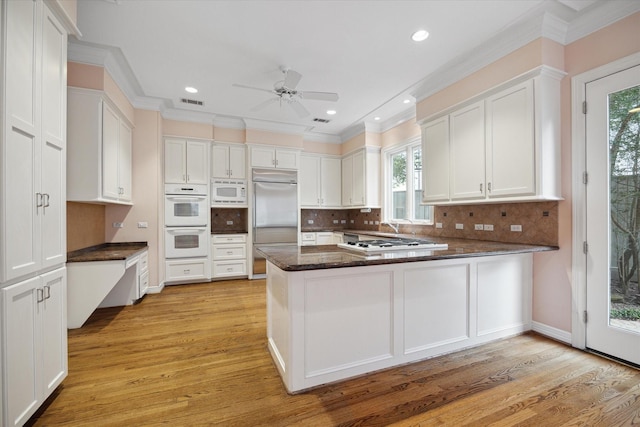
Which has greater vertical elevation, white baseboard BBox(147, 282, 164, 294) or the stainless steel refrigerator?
the stainless steel refrigerator

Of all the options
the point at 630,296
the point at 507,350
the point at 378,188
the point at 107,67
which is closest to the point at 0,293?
the point at 107,67

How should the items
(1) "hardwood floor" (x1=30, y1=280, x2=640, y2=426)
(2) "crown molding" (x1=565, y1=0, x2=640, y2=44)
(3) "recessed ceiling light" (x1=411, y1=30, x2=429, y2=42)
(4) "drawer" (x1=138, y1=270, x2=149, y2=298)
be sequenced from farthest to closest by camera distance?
1. (4) "drawer" (x1=138, y1=270, x2=149, y2=298)
2. (3) "recessed ceiling light" (x1=411, y1=30, x2=429, y2=42)
3. (2) "crown molding" (x1=565, y1=0, x2=640, y2=44)
4. (1) "hardwood floor" (x1=30, y1=280, x2=640, y2=426)

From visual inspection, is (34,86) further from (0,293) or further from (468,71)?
(468,71)

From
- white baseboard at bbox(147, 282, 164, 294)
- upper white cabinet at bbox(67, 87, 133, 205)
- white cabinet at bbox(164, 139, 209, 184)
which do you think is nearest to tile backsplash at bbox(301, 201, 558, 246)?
white cabinet at bbox(164, 139, 209, 184)

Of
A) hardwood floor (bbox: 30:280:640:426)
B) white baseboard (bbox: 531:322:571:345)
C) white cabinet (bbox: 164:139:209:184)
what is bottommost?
hardwood floor (bbox: 30:280:640:426)

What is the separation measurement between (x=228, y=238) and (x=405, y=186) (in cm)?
345

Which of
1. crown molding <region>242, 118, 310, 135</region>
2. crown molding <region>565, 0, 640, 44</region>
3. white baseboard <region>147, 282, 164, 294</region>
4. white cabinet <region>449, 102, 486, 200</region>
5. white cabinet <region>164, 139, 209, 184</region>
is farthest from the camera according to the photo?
crown molding <region>242, 118, 310, 135</region>

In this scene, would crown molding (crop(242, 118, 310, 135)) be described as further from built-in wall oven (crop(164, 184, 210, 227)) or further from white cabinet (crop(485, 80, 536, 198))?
white cabinet (crop(485, 80, 536, 198))

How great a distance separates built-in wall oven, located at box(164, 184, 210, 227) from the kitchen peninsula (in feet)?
10.0

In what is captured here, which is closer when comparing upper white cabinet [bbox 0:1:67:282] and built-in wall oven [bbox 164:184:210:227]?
upper white cabinet [bbox 0:1:67:282]

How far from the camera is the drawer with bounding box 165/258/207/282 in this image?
4719 millimetres

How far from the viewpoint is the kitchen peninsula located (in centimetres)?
187

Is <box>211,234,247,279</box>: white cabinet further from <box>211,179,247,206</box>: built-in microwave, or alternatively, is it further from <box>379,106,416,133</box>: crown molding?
<box>379,106,416,133</box>: crown molding

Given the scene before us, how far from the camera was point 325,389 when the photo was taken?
1.90m
